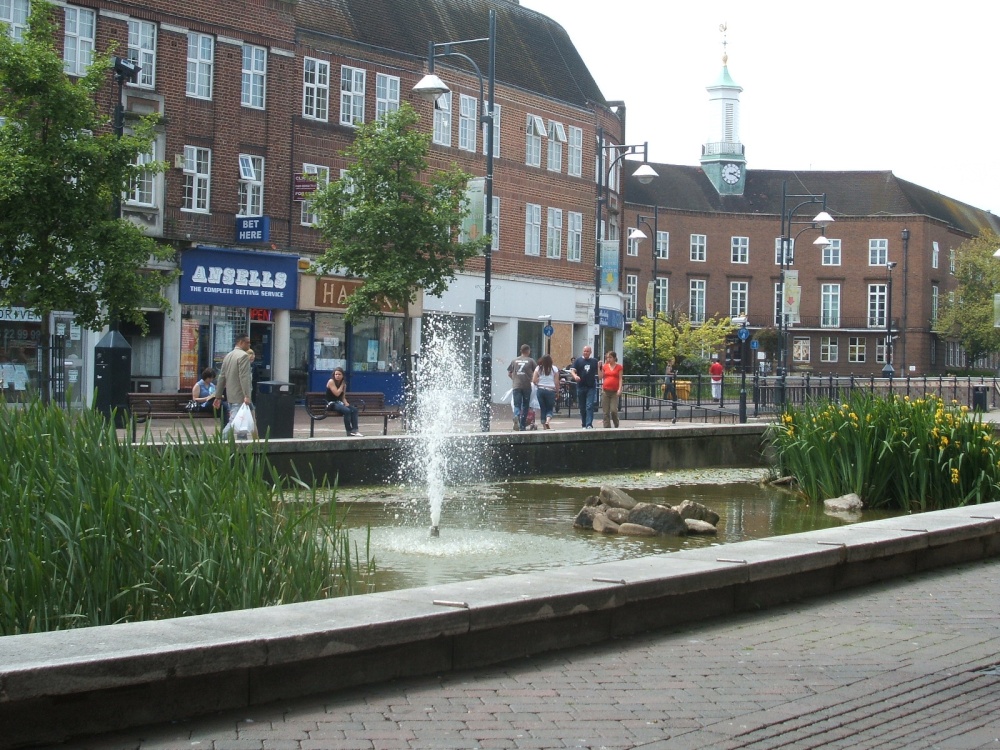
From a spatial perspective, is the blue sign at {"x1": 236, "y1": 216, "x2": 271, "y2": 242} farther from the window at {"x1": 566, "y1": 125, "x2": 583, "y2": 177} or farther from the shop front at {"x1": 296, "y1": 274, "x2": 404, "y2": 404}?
the window at {"x1": 566, "y1": 125, "x2": 583, "y2": 177}

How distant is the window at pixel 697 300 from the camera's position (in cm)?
9219

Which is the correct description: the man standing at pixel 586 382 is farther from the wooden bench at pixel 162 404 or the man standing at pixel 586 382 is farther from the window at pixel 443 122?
the window at pixel 443 122

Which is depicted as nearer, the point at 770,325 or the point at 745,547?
the point at 745,547

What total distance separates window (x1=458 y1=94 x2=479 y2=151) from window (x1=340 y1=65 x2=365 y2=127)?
16.3 ft

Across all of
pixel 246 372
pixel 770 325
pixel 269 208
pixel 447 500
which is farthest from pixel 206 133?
pixel 770 325

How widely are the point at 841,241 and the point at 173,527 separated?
90.3 m

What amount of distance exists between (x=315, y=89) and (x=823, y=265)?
204ft

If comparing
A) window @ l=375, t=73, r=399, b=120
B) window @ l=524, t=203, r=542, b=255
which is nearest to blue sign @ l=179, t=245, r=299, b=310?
window @ l=375, t=73, r=399, b=120

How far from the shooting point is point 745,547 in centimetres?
889

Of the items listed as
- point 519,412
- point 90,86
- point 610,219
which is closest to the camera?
point 90,86

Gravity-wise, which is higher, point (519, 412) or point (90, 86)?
point (90, 86)

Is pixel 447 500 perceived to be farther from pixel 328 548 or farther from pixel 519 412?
pixel 519 412

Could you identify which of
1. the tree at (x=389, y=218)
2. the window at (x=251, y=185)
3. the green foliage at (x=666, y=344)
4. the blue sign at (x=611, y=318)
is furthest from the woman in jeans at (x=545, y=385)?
the green foliage at (x=666, y=344)

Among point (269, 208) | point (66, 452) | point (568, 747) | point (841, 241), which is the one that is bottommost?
point (568, 747)
